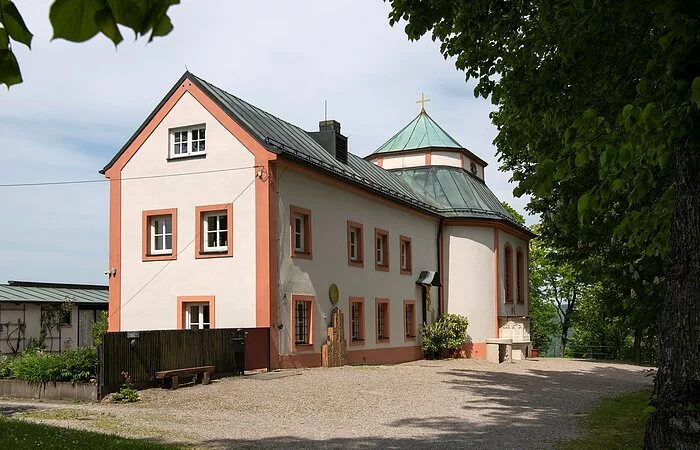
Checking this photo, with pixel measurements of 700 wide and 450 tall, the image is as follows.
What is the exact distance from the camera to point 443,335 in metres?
31.9

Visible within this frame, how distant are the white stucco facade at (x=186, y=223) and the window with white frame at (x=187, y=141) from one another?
190 mm

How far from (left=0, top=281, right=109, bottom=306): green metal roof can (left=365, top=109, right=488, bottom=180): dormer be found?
14.9 meters

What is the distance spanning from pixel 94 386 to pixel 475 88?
9.34 meters

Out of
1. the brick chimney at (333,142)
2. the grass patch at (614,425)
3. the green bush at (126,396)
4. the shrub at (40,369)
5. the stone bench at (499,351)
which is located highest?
the brick chimney at (333,142)

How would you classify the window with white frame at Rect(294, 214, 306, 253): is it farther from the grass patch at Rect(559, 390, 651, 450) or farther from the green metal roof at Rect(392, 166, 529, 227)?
the green metal roof at Rect(392, 166, 529, 227)

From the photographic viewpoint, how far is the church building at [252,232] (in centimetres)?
2227

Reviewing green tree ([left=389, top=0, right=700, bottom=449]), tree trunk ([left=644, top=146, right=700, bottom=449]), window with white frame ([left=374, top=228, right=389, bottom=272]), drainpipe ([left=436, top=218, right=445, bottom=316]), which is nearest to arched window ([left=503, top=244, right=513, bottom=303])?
drainpipe ([left=436, top=218, right=445, bottom=316])

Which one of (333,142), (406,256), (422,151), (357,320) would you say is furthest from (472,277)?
(333,142)

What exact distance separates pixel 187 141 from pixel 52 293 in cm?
1422

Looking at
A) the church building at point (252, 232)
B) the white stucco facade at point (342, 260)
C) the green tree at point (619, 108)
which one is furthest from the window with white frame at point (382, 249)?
the green tree at point (619, 108)

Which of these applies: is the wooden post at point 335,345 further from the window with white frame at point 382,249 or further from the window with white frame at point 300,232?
the window with white frame at point 382,249

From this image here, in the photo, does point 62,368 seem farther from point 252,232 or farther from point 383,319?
point 383,319

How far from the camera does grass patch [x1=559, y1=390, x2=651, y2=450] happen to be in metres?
10.4

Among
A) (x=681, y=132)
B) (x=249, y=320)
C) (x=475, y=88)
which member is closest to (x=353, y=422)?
(x=475, y=88)
